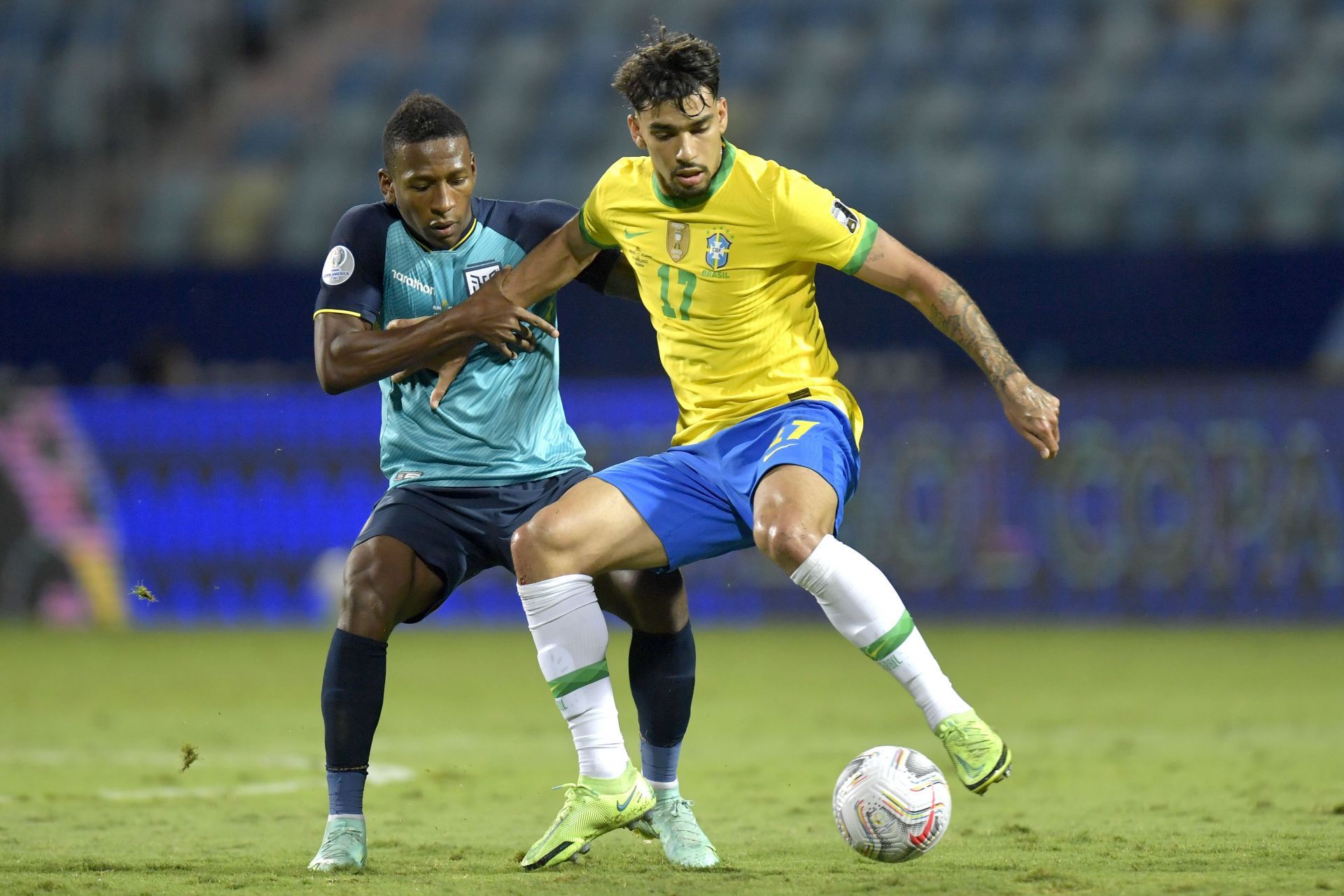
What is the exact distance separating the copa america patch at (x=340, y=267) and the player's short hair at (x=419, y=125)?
0.28m

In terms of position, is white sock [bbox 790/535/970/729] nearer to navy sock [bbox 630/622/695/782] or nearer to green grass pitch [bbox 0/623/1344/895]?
green grass pitch [bbox 0/623/1344/895]

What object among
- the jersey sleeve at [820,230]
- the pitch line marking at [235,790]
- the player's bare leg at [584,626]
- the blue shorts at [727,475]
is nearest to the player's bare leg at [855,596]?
the blue shorts at [727,475]

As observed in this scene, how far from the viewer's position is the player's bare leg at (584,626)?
14.6 feet

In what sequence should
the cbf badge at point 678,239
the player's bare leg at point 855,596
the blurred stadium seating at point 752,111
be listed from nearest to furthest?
1. the player's bare leg at point 855,596
2. the cbf badge at point 678,239
3. the blurred stadium seating at point 752,111

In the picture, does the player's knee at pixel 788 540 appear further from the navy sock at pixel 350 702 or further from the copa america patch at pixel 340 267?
the copa america patch at pixel 340 267

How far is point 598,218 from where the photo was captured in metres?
4.84

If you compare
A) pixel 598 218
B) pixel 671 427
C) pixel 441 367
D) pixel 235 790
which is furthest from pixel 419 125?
pixel 671 427

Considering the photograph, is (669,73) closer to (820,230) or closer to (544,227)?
(820,230)

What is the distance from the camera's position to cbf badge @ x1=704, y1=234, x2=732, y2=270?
15.3 ft

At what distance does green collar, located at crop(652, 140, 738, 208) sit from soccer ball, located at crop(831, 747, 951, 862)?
1540 millimetres

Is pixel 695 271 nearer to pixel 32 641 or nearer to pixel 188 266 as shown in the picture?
pixel 32 641

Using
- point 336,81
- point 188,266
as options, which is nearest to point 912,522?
point 188,266

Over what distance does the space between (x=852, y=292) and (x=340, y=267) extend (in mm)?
7874

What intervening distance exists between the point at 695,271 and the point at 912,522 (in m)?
7.30
